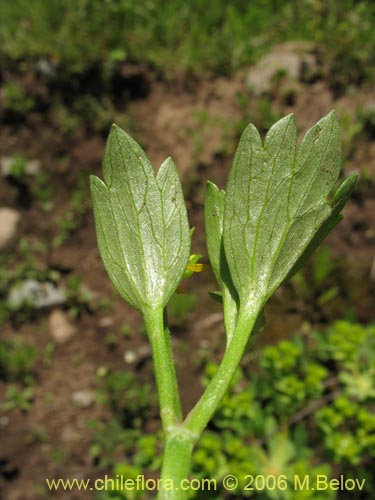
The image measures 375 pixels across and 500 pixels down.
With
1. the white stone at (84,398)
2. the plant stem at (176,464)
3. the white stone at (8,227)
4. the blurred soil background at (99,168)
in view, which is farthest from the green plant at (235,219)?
the white stone at (8,227)

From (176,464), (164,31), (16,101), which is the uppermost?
(164,31)

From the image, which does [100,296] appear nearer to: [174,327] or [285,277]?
[174,327]

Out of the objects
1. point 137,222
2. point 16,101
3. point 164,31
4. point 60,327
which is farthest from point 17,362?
point 137,222

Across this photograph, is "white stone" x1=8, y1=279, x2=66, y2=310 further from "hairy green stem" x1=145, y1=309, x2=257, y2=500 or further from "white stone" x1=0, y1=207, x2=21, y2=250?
"hairy green stem" x1=145, y1=309, x2=257, y2=500

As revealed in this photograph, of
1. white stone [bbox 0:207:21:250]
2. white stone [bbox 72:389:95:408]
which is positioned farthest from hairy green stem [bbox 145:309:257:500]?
white stone [bbox 0:207:21:250]

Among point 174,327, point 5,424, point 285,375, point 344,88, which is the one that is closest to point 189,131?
point 344,88

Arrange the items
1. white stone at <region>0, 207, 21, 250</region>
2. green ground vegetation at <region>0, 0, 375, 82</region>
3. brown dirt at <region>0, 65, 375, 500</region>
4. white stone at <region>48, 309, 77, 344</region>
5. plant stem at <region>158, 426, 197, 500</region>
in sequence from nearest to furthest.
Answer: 1. plant stem at <region>158, 426, 197, 500</region>
2. brown dirt at <region>0, 65, 375, 500</region>
3. white stone at <region>48, 309, 77, 344</region>
4. white stone at <region>0, 207, 21, 250</region>
5. green ground vegetation at <region>0, 0, 375, 82</region>

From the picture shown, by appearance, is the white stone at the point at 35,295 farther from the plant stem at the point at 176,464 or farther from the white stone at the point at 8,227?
the plant stem at the point at 176,464

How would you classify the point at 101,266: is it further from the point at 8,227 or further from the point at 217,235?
the point at 217,235
